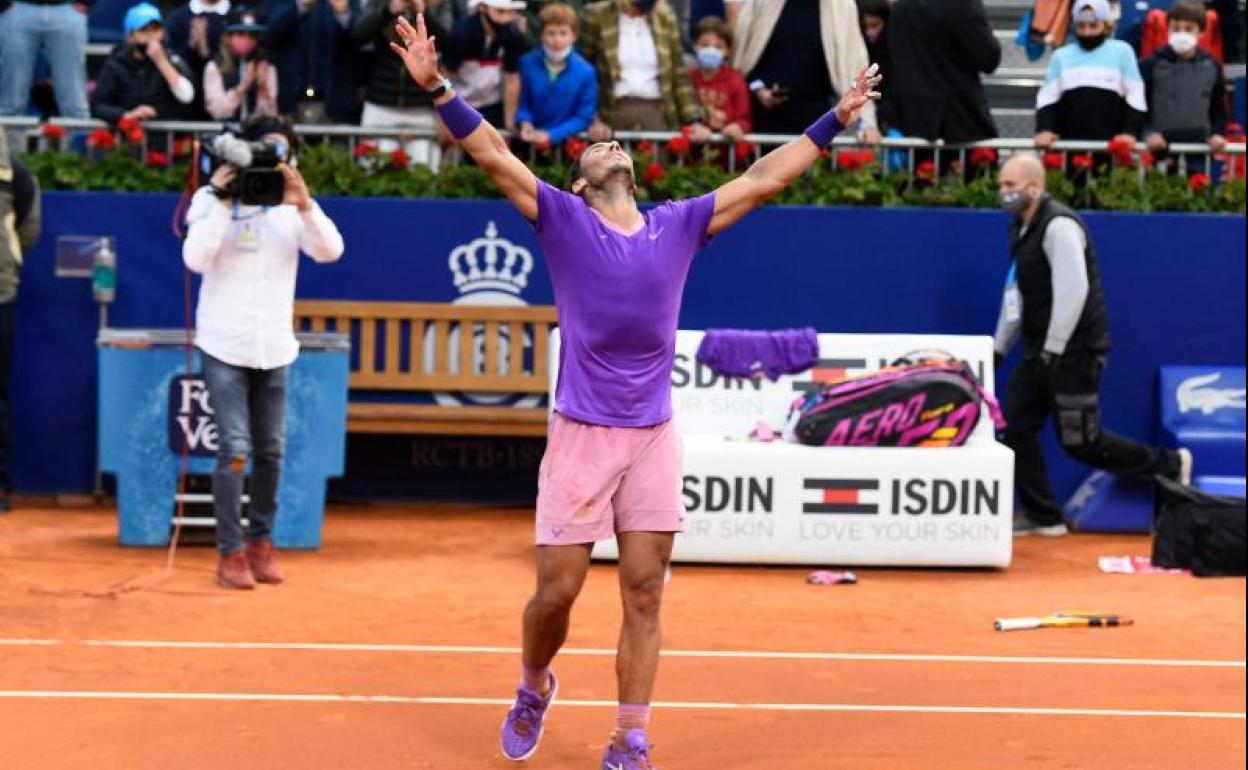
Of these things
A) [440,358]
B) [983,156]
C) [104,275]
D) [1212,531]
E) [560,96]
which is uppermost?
[560,96]

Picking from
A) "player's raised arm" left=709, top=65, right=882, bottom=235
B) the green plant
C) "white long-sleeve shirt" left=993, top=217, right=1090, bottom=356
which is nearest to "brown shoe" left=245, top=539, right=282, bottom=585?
the green plant

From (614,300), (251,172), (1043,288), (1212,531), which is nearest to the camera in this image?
(614,300)

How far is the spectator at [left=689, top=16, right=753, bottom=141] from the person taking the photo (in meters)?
14.7

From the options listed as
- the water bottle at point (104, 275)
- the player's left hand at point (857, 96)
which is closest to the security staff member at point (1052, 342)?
the water bottle at point (104, 275)

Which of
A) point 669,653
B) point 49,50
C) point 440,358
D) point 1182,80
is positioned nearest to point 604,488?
point 669,653

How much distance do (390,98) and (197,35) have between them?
4.55 ft

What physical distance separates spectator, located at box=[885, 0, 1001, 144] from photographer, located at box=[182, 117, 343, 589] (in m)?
4.33

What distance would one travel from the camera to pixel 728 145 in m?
14.5

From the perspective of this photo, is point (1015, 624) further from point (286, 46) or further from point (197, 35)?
point (197, 35)

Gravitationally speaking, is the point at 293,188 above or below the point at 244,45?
below

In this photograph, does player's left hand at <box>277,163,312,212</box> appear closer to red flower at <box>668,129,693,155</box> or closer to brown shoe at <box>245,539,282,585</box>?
brown shoe at <box>245,539,282,585</box>

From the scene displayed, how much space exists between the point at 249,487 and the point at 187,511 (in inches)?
37.7

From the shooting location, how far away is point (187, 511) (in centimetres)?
1297

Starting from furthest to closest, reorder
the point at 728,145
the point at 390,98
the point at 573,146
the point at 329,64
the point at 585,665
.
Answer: the point at 329,64 → the point at 390,98 → the point at 728,145 → the point at 573,146 → the point at 585,665
